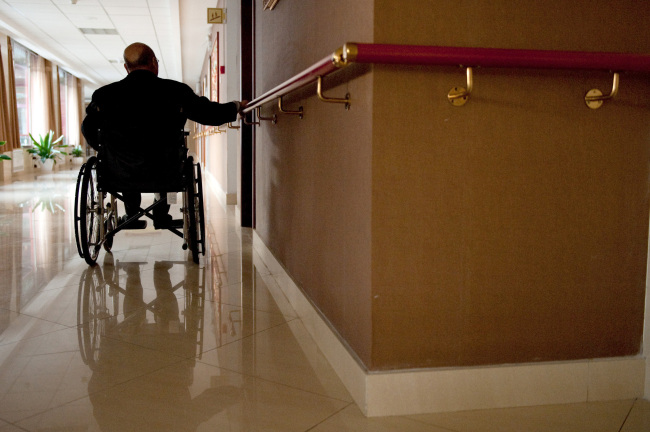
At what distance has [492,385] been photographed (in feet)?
5.11

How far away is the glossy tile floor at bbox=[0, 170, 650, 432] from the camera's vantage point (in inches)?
58.7

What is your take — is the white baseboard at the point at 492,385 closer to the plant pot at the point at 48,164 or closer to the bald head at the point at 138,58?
the bald head at the point at 138,58

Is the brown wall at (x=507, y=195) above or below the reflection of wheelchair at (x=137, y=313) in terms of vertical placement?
above

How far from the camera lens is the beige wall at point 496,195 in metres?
1.46

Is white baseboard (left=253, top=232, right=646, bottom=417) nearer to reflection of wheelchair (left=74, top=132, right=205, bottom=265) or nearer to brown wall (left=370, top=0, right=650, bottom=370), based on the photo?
brown wall (left=370, top=0, right=650, bottom=370)

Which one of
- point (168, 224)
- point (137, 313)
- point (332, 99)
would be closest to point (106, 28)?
point (168, 224)

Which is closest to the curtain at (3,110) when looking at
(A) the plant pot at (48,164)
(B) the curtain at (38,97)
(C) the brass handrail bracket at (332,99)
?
(B) the curtain at (38,97)

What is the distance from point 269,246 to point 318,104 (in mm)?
1408

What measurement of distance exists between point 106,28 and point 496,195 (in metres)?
11.4

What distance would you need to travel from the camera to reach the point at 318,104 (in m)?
2.09

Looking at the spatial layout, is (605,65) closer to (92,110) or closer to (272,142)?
(272,142)

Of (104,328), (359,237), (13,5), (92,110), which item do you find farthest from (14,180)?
(359,237)

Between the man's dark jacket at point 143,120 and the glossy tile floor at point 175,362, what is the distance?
22.8 inches

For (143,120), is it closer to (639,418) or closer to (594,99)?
(594,99)
